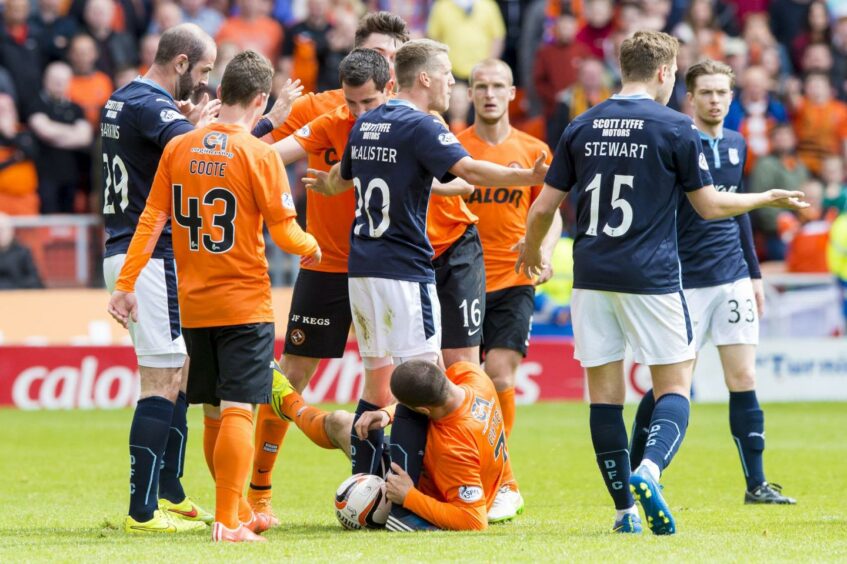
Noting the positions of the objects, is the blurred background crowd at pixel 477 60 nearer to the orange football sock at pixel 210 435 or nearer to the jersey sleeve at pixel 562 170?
the orange football sock at pixel 210 435

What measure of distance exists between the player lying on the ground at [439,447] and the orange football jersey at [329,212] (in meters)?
1.19

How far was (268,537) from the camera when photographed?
7383 mm

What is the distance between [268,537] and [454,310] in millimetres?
1955

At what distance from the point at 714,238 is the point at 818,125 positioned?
1113 cm

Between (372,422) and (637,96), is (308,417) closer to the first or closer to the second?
(372,422)

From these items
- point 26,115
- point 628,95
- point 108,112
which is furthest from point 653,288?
point 26,115

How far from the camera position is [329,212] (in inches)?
339

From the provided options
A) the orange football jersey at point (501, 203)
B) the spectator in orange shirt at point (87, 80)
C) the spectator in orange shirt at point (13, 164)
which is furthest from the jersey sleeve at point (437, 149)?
the spectator in orange shirt at point (87, 80)

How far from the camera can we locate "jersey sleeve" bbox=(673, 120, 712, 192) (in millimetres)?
6992

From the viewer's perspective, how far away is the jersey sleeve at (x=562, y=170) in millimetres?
7223

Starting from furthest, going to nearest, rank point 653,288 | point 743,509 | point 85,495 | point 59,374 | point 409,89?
point 59,374 → point 85,495 → point 743,509 → point 409,89 → point 653,288

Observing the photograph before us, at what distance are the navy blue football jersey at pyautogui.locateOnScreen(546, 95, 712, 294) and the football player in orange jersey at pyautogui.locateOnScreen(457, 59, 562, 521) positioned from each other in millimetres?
1958

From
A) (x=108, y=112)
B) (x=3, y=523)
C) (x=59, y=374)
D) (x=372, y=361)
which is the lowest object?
(x=59, y=374)

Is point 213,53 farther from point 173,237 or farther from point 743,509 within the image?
point 743,509
